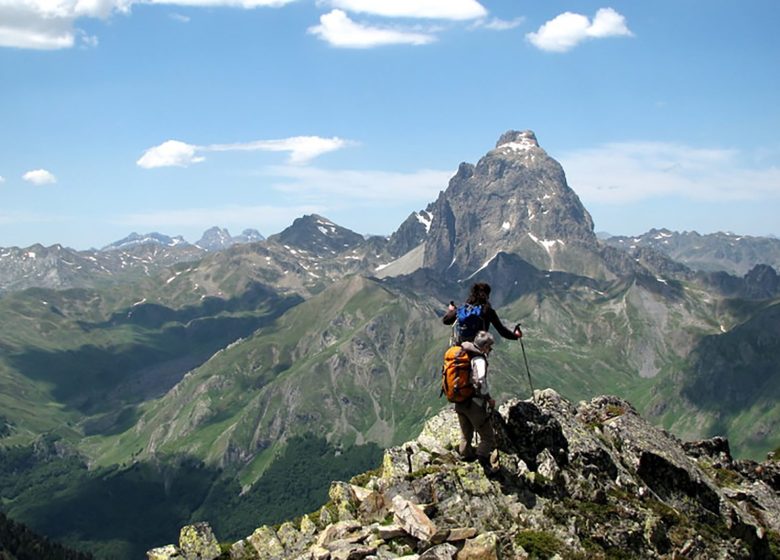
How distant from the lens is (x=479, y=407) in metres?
25.4

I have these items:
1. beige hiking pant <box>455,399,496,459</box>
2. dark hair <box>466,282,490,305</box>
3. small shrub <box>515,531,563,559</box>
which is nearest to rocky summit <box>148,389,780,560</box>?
small shrub <box>515,531,563,559</box>

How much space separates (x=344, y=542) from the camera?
22.1m

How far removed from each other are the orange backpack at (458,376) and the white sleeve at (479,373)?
23 cm

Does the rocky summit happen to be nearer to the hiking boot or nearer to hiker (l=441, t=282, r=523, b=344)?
the hiking boot

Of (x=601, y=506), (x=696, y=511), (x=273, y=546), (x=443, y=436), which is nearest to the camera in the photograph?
(x=273, y=546)

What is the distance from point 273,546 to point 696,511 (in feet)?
76.6

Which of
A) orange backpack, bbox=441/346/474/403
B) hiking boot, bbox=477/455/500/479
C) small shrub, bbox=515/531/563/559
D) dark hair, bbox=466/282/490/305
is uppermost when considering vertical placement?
dark hair, bbox=466/282/490/305

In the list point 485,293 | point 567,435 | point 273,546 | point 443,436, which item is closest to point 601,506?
point 567,435

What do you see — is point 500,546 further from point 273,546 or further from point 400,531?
point 273,546

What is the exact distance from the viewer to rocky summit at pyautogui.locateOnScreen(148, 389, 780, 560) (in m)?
22.3

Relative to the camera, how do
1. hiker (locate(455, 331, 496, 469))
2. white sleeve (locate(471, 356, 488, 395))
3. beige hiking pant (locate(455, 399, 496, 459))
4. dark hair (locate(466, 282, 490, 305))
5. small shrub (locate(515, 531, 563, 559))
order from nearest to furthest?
small shrub (locate(515, 531, 563, 559)) → white sleeve (locate(471, 356, 488, 395)) → hiker (locate(455, 331, 496, 469)) → beige hiking pant (locate(455, 399, 496, 459)) → dark hair (locate(466, 282, 490, 305))

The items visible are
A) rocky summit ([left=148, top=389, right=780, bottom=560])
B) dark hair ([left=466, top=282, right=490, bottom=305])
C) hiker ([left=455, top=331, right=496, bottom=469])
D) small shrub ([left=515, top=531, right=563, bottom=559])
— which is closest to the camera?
rocky summit ([left=148, top=389, right=780, bottom=560])

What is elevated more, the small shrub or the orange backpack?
the orange backpack

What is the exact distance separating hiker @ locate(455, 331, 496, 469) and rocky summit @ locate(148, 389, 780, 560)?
28.8 inches
